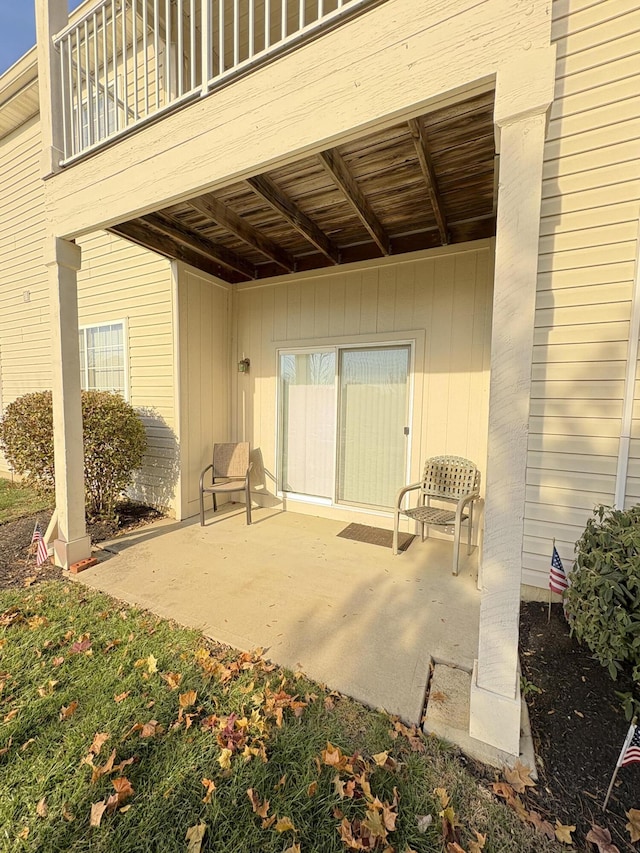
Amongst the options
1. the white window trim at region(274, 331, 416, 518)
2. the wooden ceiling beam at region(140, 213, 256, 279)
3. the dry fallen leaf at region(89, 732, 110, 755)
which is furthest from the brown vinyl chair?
the dry fallen leaf at region(89, 732, 110, 755)

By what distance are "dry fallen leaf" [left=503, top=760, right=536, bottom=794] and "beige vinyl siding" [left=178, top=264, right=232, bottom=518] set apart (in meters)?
3.77

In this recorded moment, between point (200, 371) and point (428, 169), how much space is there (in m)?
3.20

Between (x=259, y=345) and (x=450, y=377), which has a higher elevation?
(x=259, y=345)

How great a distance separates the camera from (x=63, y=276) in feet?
9.46

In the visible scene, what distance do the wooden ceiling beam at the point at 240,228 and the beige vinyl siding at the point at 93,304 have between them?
1.21m

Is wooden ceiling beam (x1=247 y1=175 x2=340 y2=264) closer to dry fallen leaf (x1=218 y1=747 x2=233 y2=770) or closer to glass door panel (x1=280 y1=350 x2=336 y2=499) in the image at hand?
glass door panel (x1=280 y1=350 x2=336 y2=499)

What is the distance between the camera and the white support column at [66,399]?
288 cm

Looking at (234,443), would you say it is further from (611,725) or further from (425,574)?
(611,725)

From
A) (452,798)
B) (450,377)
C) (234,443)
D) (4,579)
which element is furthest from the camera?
(234,443)

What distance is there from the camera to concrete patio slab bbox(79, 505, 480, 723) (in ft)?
6.39

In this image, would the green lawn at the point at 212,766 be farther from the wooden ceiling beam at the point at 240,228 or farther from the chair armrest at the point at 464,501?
the wooden ceiling beam at the point at 240,228

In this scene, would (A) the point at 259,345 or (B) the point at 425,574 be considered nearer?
(B) the point at 425,574

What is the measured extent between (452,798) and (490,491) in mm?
1113

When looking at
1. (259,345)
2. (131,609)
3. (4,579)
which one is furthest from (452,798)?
(259,345)
